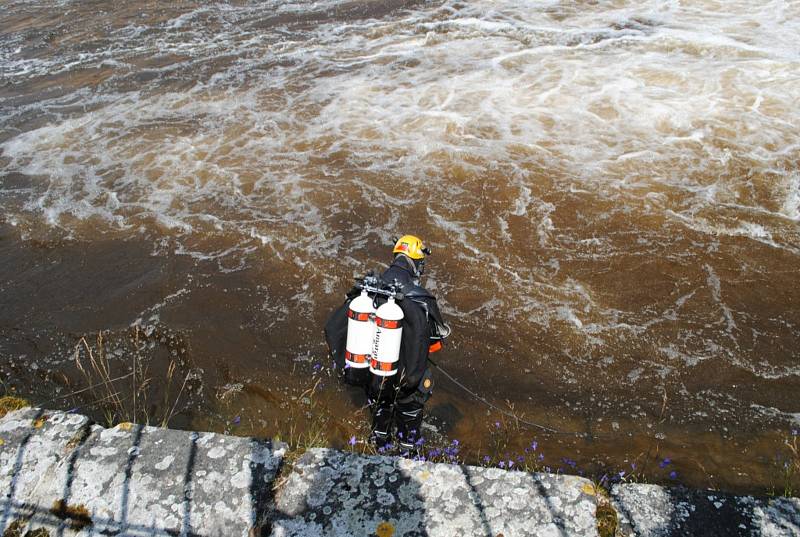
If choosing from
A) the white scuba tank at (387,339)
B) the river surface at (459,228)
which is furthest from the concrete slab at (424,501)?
the river surface at (459,228)

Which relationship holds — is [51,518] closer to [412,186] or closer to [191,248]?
[191,248]

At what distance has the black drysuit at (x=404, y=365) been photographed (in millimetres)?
3766

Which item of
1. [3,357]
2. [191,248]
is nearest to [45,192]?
[191,248]

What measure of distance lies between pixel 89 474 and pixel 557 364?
432cm

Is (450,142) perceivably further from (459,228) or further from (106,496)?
(106,496)

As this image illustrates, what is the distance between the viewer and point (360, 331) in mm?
3590

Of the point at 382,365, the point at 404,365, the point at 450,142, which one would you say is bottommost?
the point at 450,142

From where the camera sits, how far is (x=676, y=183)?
8180mm

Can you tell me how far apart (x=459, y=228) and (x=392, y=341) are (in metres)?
4.23

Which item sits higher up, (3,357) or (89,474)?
(89,474)

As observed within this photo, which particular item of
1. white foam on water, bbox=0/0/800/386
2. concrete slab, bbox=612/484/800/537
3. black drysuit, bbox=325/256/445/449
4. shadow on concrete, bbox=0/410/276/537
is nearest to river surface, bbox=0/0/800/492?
white foam on water, bbox=0/0/800/386

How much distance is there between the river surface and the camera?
5.09 meters

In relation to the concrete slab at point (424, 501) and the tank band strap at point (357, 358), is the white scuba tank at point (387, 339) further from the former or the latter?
the concrete slab at point (424, 501)

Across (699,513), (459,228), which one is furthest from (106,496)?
(459,228)
